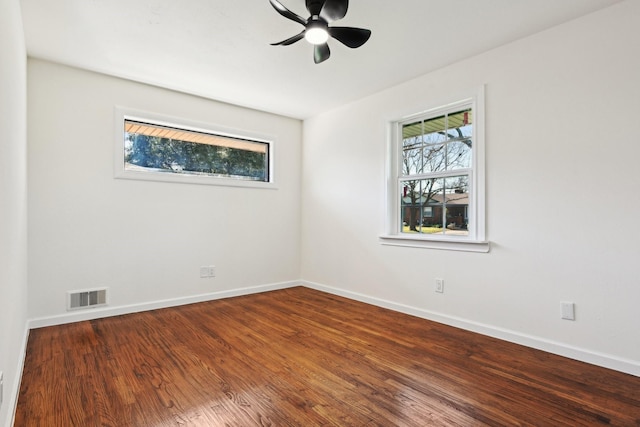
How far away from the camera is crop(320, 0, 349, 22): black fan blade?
84.4 inches

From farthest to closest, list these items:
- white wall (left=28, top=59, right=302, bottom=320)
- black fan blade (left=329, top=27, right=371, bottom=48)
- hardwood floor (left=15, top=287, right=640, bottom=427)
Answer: white wall (left=28, top=59, right=302, bottom=320) < black fan blade (left=329, top=27, right=371, bottom=48) < hardwood floor (left=15, top=287, right=640, bottom=427)

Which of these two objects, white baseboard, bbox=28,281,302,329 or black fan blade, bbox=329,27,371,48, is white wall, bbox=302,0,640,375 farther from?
white baseboard, bbox=28,281,302,329

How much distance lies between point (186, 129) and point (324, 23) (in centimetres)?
249

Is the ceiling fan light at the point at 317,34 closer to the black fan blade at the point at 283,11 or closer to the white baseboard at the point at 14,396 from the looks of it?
the black fan blade at the point at 283,11

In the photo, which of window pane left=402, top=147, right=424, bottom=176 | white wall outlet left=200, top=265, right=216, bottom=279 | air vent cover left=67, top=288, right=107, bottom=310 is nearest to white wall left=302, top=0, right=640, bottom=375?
window pane left=402, top=147, right=424, bottom=176

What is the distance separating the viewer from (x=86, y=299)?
A: 3.40 metres

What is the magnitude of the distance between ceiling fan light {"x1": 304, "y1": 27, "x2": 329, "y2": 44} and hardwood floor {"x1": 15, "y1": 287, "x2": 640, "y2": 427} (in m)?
2.35

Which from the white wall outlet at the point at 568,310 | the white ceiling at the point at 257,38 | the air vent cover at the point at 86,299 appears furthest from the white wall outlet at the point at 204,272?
the white wall outlet at the point at 568,310

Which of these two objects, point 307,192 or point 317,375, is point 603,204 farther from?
point 307,192

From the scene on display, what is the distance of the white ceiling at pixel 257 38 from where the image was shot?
2408 mm

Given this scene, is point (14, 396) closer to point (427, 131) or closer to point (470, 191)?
point (470, 191)

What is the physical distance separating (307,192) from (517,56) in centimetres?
306

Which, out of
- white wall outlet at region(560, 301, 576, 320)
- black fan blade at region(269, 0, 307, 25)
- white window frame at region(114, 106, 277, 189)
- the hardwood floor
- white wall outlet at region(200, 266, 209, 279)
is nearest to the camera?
the hardwood floor

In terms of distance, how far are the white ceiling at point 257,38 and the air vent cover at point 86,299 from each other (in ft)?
7.37
